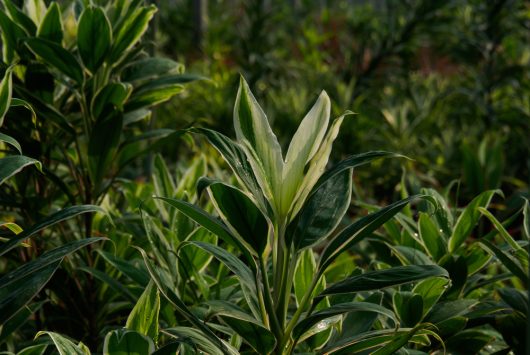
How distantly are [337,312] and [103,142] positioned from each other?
79 cm

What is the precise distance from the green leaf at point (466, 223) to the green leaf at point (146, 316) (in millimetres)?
660

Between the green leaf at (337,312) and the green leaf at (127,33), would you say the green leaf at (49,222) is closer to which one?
the green leaf at (337,312)

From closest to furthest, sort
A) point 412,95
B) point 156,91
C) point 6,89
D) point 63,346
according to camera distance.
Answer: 1. point 63,346
2. point 6,89
3. point 156,91
4. point 412,95

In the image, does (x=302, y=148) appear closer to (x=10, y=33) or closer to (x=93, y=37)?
(x=93, y=37)

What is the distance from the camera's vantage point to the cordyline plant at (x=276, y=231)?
3.54 feet

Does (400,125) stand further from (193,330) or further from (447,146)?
(193,330)

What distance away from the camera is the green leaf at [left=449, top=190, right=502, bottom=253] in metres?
1.54

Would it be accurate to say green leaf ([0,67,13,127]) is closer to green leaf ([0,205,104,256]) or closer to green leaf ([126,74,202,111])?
green leaf ([0,205,104,256])

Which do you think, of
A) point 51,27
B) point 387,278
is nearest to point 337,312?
point 387,278

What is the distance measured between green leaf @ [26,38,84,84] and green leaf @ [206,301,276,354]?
0.70 meters

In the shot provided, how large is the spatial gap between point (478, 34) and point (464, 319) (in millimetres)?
3905

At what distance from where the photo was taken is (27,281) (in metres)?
1.13

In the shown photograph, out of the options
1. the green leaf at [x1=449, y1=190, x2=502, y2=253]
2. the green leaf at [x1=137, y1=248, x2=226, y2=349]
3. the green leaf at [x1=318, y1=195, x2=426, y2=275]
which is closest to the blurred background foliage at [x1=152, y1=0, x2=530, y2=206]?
the green leaf at [x1=449, y1=190, x2=502, y2=253]

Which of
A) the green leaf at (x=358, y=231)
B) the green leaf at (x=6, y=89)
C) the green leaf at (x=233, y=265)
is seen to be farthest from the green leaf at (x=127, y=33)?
the green leaf at (x=358, y=231)
